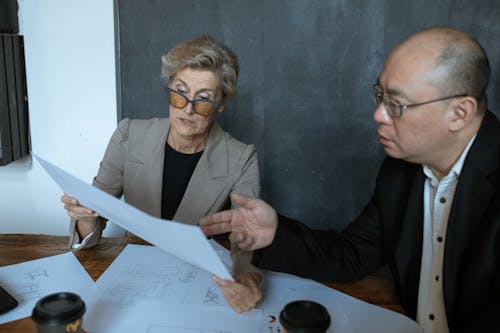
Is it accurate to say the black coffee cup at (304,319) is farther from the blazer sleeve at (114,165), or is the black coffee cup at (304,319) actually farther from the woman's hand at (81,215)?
the blazer sleeve at (114,165)

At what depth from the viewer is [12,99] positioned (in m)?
2.63

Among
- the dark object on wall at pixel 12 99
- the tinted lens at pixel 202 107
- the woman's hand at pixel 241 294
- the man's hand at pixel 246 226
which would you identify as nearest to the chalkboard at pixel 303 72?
the dark object on wall at pixel 12 99

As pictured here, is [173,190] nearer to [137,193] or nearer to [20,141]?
[137,193]

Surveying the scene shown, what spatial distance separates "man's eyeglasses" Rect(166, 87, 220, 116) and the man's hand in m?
0.52

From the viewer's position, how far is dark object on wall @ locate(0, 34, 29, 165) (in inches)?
101

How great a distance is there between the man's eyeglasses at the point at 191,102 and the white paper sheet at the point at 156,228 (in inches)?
27.8

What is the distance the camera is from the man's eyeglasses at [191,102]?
1.78m

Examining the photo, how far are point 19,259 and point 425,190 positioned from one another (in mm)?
1229

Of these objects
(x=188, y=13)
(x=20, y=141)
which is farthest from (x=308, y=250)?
(x=20, y=141)

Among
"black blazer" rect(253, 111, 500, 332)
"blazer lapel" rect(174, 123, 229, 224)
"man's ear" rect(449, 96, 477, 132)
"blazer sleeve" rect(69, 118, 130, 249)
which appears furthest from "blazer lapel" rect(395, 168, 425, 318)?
"blazer sleeve" rect(69, 118, 130, 249)

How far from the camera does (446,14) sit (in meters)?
2.42

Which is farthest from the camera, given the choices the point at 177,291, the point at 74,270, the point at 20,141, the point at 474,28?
the point at 20,141

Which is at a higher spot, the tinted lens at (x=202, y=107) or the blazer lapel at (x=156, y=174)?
the tinted lens at (x=202, y=107)

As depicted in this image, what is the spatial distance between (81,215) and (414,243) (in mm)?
1007
